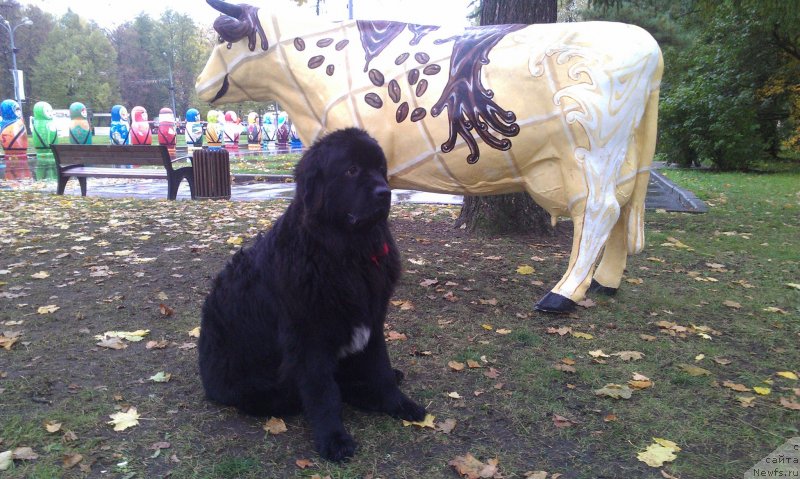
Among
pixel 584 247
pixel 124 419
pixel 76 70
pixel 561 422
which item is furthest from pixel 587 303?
pixel 76 70

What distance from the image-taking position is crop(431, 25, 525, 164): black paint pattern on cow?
3.94 metres

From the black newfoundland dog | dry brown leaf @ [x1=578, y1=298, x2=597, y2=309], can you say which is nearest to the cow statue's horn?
the black newfoundland dog

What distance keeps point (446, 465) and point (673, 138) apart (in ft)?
63.5

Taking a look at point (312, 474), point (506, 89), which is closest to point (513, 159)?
point (506, 89)

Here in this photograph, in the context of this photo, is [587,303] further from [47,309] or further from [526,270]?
[47,309]

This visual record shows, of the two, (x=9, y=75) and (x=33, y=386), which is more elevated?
(x=9, y=75)

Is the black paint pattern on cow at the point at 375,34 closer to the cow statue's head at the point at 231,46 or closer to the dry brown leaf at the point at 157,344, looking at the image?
the cow statue's head at the point at 231,46

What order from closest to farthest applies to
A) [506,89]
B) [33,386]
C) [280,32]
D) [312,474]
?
1. [312,474]
2. [33,386]
3. [506,89]
4. [280,32]

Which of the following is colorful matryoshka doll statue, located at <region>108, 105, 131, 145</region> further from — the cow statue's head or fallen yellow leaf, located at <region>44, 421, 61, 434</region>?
fallen yellow leaf, located at <region>44, 421, 61, 434</region>

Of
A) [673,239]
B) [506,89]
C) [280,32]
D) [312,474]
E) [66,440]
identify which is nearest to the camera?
[312,474]

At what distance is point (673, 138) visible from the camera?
1891 cm

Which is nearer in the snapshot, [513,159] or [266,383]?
[266,383]

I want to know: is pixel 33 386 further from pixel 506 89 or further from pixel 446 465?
pixel 506 89

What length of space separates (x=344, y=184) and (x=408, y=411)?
4.11 feet
